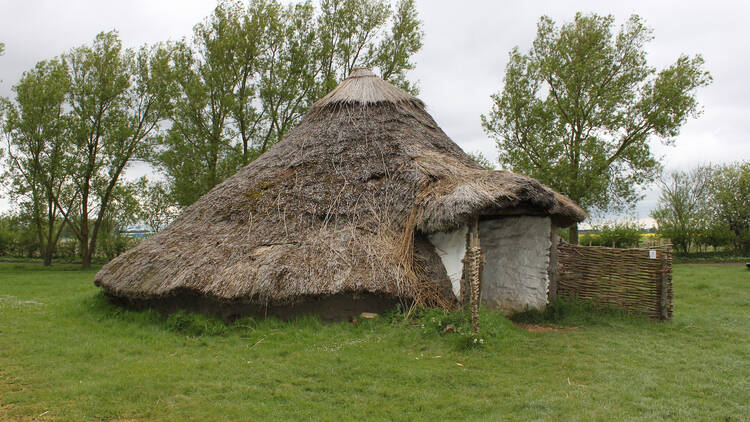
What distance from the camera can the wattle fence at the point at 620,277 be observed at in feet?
25.1

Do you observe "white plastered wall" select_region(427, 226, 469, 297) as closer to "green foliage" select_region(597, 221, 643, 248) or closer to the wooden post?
the wooden post

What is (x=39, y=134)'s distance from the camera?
19.7 metres

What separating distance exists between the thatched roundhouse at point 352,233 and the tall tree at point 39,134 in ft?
49.2

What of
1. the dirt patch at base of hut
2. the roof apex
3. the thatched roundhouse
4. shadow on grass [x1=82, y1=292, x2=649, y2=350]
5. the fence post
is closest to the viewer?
shadow on grass [x1=82, y1=292, x2=649, y2=350]

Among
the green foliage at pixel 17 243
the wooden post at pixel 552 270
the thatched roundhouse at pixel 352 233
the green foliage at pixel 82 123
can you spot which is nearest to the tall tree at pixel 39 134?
the green foliage at pixel 82 123

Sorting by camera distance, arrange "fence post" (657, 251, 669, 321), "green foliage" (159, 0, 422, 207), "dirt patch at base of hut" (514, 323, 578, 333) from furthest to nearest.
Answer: "green foliage" (159, 0, 422, 207)
"fence post" (657, 251, 669, 321)
"dirt patch at base of hut" (514, 323, 578, 333)

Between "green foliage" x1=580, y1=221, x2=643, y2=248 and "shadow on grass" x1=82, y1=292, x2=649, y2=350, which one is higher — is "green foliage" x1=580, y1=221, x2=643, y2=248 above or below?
above

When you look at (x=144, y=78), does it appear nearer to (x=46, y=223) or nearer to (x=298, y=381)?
(x=46, y=223)

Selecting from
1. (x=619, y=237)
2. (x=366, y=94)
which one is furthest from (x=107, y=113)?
(x=619, y=237)

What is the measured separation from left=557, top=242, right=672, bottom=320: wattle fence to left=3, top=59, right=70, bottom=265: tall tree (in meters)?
20.9

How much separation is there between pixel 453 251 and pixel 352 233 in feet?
5.32

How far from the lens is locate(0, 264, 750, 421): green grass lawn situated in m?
4.14

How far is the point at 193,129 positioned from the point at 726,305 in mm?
18658

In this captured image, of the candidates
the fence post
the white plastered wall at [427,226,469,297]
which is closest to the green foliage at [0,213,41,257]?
the white plastered wall at [427,226,469,297]
